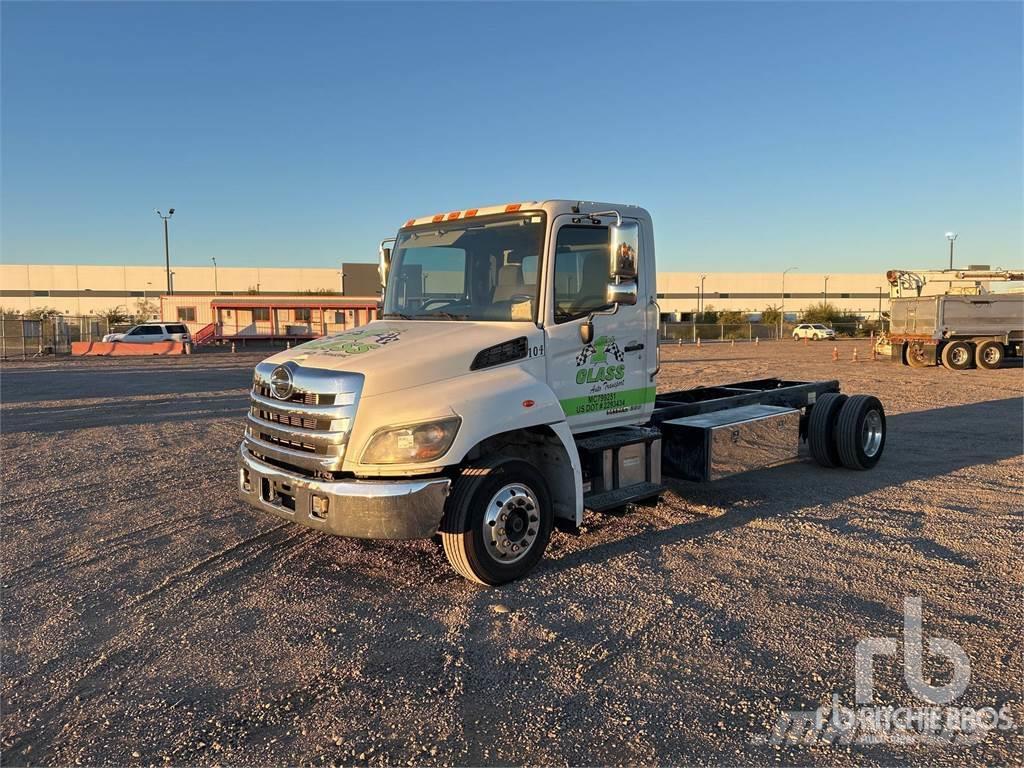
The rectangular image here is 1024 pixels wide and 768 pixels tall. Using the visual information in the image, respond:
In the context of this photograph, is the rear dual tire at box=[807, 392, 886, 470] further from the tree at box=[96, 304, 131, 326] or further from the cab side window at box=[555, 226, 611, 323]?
the tree at box=[96, 304, 131, 326]

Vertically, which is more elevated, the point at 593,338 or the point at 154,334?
the point at 593,338

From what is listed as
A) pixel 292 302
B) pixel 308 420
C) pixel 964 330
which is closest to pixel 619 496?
pixel 308 420

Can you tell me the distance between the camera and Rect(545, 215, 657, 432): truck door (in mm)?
5352

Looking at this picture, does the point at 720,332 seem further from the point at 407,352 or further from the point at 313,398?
the point at 313,398

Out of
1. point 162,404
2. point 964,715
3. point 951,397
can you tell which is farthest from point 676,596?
point 951,397

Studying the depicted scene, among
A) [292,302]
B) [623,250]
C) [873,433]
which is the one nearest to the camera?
[623,250]

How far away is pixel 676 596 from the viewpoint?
476 cm

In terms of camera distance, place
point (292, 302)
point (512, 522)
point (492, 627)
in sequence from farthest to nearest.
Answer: point (292, 302), point (512, 522), point (492, 627)

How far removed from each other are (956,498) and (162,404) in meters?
14.3

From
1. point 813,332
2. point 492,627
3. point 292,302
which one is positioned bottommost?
point 492,627

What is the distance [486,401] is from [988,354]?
2532 cm

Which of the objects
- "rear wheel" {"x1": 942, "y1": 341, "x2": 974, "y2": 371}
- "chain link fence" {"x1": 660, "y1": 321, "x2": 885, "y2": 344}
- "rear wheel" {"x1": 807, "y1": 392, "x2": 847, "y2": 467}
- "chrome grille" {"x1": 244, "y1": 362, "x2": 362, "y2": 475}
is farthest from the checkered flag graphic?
"chain link fence" {"x1": 660, "y1": 321, "x2": 885, "y2": 344}

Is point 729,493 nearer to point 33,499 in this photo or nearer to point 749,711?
point 749,711

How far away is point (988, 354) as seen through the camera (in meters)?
23.8
